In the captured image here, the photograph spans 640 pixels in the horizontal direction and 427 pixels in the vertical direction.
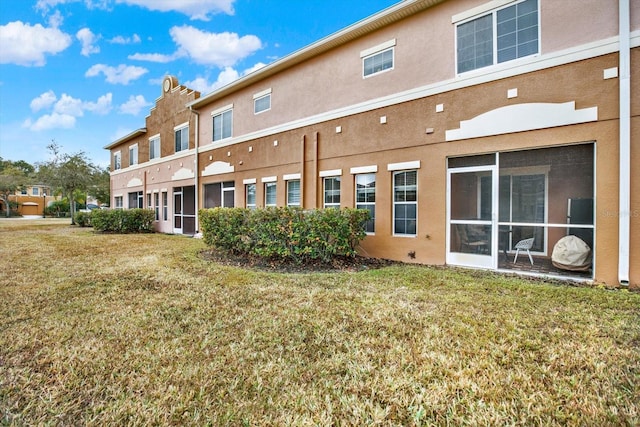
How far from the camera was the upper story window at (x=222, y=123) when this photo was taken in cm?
1347

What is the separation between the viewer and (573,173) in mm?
6145

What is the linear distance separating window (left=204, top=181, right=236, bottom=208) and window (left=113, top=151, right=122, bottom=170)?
1224 cm

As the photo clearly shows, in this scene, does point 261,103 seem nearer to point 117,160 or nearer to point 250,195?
point 250,195

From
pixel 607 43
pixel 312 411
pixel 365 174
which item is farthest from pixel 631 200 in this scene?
pixel 312 411

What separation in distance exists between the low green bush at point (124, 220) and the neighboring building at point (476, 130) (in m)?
10.6

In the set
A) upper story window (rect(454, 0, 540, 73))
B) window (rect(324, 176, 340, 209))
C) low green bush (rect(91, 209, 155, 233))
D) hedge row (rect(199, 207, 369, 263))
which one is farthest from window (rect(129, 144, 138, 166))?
upper story window (rect(454, 0, 540, 73))

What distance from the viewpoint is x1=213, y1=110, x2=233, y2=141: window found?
13.5 m

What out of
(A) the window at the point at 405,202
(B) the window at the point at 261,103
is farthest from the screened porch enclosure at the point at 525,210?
(B) the window at the point at 261,103

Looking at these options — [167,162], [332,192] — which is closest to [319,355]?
[332,192]

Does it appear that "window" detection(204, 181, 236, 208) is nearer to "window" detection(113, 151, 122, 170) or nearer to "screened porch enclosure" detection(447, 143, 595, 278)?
"screened porch enclosure" detection(447, 143, 595, 278)

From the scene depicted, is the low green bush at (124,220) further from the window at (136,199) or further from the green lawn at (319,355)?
the green lawn at (319,355)

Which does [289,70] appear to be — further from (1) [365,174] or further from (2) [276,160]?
(1) [365,174]

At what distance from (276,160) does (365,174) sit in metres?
3.89

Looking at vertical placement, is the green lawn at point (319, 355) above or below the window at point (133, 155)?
below
